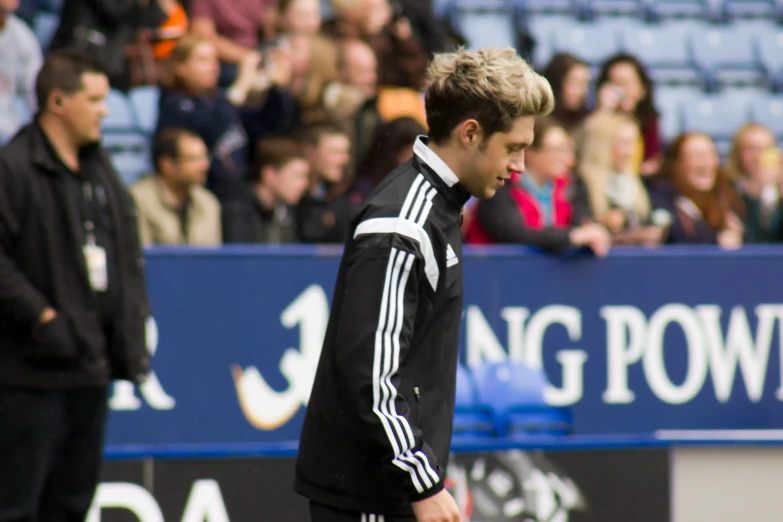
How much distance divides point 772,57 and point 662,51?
1103 millimetres

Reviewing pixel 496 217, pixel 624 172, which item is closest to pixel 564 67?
pixel 624 172

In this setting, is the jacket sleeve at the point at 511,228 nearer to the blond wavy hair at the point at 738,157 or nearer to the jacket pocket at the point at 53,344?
the blond wavy hair at the point at 738,157

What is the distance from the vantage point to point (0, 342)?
443 cm

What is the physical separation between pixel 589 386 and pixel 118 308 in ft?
10.3

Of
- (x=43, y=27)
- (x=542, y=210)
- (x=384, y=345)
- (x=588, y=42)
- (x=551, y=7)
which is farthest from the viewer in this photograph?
(x=551, y=7)

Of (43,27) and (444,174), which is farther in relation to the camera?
(43,27)

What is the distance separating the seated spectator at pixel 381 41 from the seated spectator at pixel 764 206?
241 cm

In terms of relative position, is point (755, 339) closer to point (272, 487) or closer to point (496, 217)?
point (496, 217)

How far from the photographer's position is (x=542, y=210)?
7215 mm

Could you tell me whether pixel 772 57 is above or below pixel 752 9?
below

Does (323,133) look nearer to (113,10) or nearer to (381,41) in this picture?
(381,41)

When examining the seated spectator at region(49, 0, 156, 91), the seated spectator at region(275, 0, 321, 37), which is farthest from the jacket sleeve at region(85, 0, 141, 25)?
the seated spectator at region(275, 0, 321, 37)

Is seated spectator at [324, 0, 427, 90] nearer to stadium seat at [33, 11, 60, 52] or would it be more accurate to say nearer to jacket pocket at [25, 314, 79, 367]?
stadium seat at [33, 11, 60, 52]

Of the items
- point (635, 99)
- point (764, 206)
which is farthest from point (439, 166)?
point (635, 99)
